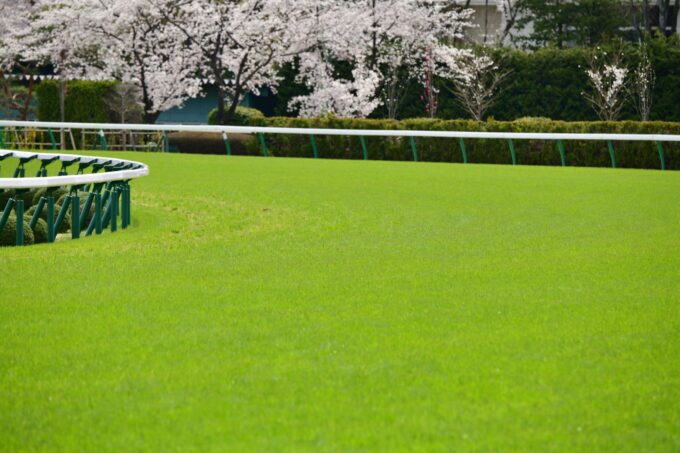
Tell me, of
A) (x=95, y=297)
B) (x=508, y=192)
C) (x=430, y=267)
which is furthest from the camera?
(x=508, y=192)

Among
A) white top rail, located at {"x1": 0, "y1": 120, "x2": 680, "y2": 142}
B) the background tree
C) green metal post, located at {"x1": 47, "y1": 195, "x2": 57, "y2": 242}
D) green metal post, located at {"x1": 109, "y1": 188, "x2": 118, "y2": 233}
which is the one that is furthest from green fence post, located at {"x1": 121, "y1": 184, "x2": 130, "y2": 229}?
the background tree

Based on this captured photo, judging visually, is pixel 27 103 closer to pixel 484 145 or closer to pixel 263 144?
pixel 263 144

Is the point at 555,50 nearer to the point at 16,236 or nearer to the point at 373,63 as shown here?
the point at 373,63

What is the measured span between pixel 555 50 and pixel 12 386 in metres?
34.8

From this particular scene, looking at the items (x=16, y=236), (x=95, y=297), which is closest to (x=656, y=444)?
(x=95, y=297)

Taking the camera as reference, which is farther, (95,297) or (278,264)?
(278,264)

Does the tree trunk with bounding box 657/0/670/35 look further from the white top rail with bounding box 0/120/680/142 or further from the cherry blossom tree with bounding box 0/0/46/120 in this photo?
the cherry blossom tree with bounding box 0/0/46/120

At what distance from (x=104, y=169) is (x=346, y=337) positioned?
37.8 ft

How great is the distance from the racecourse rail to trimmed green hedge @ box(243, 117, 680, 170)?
0.20 metres

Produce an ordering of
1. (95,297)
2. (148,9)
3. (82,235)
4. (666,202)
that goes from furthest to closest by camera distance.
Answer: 1. (148,9)
2. (666,202)
3. (82,235)
4. (95,297)

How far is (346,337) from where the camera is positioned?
6461 millimetres

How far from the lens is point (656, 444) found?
14.9ft

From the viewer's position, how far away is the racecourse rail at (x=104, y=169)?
11461 millimetres

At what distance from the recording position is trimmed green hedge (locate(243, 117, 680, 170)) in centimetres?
2625
